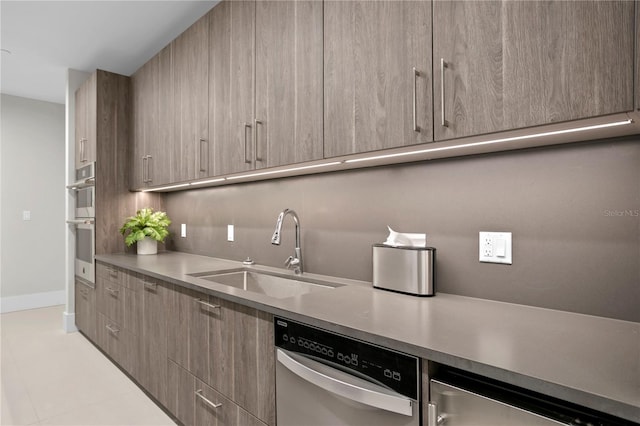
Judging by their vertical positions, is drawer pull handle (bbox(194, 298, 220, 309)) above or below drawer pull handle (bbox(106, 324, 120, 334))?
above

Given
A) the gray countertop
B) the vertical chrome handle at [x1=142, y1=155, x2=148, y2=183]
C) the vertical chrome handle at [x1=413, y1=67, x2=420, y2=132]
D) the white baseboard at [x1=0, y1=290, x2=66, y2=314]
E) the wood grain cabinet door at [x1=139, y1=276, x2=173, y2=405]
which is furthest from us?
the white baseboard at [x1=0, y1=290, x2=66, y2=314]

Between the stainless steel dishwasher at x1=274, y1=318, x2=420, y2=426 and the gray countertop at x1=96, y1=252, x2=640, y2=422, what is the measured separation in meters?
0.05

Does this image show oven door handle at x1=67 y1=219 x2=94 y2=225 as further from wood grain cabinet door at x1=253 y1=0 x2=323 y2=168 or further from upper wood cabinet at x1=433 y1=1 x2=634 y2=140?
upper wood cabinet at x1=433 y1=1 x2=634 y2=140

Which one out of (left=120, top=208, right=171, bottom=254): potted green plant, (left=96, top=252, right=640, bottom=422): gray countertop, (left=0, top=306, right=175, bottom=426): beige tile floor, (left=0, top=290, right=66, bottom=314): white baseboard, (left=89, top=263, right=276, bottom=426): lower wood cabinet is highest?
(left=120, top=208, right=171, bottom=254): potted green plant

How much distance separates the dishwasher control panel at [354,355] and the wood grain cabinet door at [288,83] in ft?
2.42

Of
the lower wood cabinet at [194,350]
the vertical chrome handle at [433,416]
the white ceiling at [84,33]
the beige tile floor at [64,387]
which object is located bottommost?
the beige tile floor at [64,387]

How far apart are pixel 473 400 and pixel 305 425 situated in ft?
2.05

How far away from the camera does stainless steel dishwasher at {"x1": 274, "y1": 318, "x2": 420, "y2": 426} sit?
0.93 metres

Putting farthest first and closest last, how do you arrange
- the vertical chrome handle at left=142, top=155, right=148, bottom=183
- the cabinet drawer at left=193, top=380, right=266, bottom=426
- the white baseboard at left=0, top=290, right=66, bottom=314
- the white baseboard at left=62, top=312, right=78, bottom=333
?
the white baseboard at left=0, top=290, right=66, bottom=314 < the white baseboard at left=62, top=312, right=78, bottom=333 < the vertical chrome handle at left=142, top=155, right=148, bottom=183 < the cabinet drawer at left=193, top=380, right=266, bottom=426

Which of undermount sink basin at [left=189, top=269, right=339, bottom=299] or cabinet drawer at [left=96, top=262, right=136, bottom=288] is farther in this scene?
cabinet drawer at [left=96, top=262, right=136, bottom=288]

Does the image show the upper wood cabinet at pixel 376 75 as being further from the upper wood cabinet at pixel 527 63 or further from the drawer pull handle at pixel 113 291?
the drawer pull handle at pixel 113 291

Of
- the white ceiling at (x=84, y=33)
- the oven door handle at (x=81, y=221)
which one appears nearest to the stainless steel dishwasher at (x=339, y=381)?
the white ceiling at (x=84, y=33)

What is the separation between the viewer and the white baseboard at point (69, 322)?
364 cm

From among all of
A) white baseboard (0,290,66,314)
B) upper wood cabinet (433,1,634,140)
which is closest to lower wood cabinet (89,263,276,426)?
upper wood cabinet (433,1,634,140)
